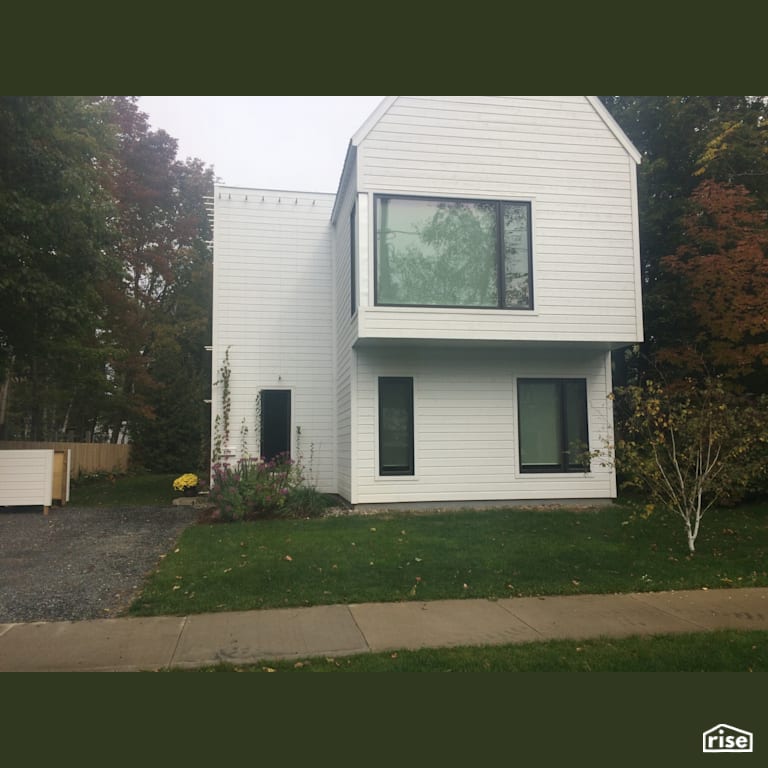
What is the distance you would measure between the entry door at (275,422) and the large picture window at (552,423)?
17.2ft

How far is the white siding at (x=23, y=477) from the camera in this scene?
12.3 m

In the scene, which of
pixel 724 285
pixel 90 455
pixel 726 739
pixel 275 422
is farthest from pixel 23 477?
pixel 724 285

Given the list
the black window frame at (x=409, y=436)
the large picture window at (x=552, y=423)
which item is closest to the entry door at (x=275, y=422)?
the black window frame at (x=409, y=436)

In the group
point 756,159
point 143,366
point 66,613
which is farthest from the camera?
point 143,366

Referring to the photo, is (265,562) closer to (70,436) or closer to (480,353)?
(480,353)

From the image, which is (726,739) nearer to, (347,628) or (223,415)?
(347,628)

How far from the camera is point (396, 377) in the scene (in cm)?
1205

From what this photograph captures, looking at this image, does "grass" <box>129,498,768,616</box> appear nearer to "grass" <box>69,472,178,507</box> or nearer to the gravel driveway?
the gravel driveway

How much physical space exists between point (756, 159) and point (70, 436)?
3236 centimetres

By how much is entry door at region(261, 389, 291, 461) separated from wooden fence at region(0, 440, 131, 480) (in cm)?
920

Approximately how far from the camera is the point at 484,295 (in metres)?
11.5

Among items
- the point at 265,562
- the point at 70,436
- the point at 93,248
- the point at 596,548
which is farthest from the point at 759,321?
the point at 70,436

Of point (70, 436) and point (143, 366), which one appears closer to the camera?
point (143, 366)

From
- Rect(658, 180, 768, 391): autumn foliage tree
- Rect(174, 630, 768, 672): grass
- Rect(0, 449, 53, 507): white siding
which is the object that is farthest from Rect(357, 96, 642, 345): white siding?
Rect(0, 449, 53, 507): white siding
